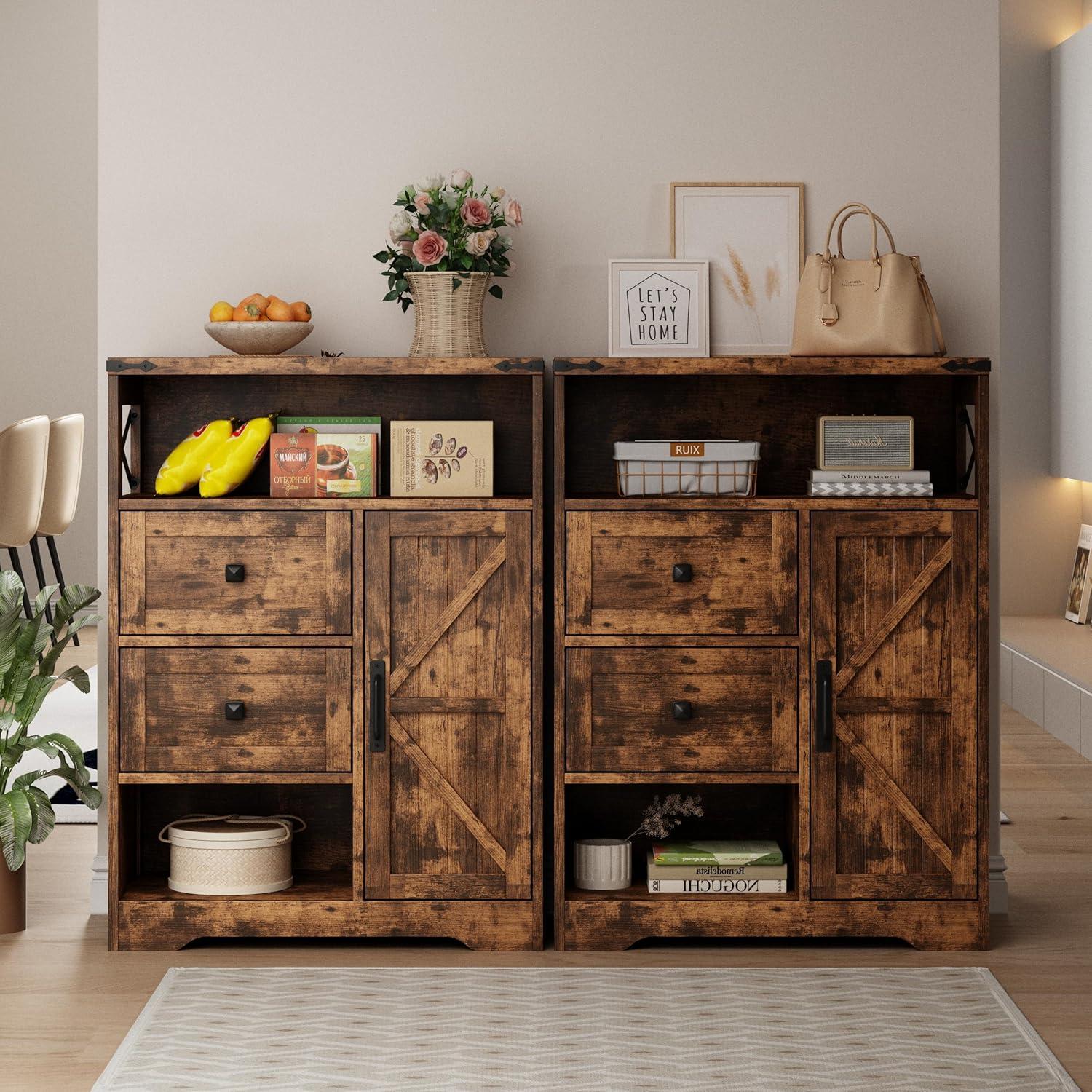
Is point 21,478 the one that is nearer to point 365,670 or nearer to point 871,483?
point 365,670

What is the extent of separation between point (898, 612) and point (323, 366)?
140cm

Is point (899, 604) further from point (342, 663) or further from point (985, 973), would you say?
point (342, 663)

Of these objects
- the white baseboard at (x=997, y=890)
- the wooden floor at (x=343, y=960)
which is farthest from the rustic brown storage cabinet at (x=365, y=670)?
the white baseboard at (x=997, y=890)

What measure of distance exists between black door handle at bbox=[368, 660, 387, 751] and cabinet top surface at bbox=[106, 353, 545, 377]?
66cm

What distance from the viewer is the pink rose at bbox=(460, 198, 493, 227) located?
117 inches

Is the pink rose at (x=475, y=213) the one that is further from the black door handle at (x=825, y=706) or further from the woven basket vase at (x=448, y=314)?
the black door handle at (x=825, y=706)

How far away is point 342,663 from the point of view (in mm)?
2951

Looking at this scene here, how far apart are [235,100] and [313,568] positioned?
120 cm

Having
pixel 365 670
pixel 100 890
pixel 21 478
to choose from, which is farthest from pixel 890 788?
pixel 21 478

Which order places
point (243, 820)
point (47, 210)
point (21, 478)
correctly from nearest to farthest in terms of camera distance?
point (243, 820), point (21, 478), point (47, 210)

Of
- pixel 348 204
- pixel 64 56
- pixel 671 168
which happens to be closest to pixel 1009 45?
pixel 671 168

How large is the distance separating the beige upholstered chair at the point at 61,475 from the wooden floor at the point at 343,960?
8.68 feet

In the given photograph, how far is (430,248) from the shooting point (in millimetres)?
2986

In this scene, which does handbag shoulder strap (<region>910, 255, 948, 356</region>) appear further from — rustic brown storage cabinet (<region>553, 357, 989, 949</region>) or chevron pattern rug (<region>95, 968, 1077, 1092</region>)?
chevron pattern rug (<region>95, 968, 1077, 1092</region>)
